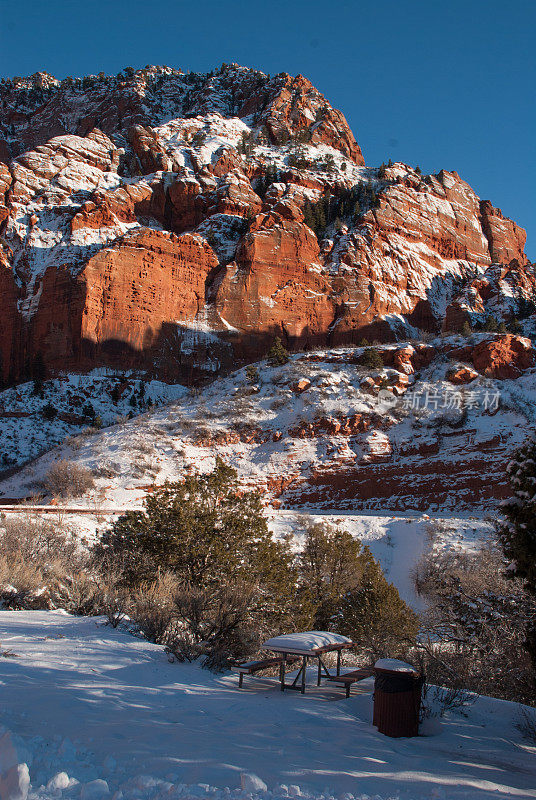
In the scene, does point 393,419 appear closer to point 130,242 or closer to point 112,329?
point 112,329

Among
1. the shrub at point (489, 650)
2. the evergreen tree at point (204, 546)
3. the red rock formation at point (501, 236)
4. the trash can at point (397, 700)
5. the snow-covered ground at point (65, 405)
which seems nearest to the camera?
the trash can at point (397, 700)

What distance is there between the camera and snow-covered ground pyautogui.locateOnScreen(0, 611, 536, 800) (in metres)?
3.55

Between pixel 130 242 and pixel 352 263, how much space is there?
23602mm

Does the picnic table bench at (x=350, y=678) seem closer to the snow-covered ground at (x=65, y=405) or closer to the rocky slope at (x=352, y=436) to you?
the rocky slope at (x=352, y=436)

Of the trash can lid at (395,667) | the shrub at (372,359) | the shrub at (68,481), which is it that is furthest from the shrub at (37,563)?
the shrub at (372,359)

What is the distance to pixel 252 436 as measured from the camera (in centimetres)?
3359

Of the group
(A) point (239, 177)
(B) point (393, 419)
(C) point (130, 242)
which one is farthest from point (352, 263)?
(B) point (393, 419)

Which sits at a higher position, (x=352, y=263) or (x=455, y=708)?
(x=352, y=263)

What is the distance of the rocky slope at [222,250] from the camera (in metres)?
50.5

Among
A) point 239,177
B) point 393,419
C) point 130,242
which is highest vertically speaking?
point 239,177

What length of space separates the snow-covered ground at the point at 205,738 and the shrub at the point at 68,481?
19.1 meters

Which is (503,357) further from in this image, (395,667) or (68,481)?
(395,667)

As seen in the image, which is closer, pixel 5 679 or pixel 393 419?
pixel 5 679

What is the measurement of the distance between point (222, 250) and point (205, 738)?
57046 mm
